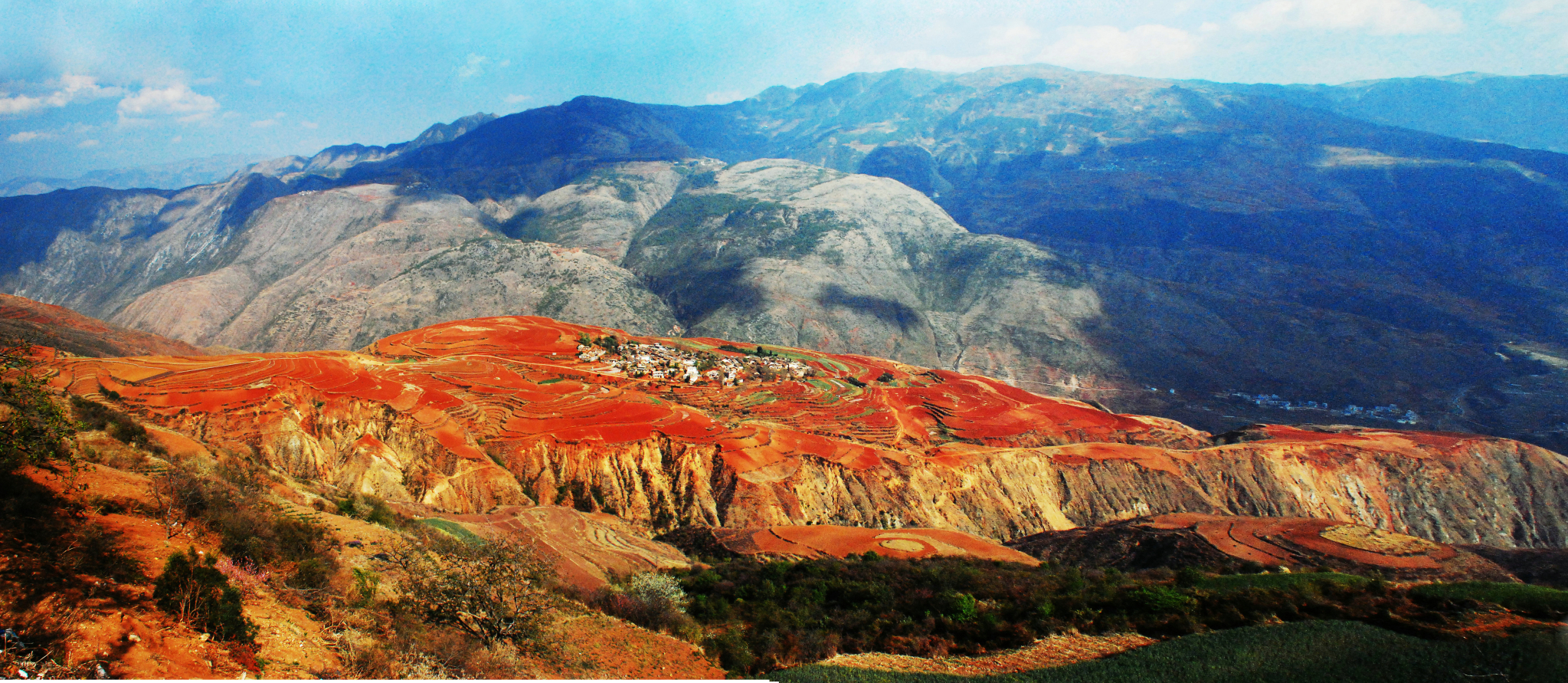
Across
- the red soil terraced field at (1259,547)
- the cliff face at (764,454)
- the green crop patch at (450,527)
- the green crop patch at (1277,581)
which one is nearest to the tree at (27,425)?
the green crop patch at (450,527)

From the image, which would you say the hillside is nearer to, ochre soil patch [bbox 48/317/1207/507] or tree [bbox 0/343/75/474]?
ochre soil patch [bbox 48/317/1207/507]

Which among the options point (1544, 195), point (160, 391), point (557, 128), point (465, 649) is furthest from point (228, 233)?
point (1544, 195)

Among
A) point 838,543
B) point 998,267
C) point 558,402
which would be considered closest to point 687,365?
point 558,402

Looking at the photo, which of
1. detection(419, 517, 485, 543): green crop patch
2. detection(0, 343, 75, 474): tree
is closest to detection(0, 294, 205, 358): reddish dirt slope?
detection(419, 517, 485, 543): green crop patch

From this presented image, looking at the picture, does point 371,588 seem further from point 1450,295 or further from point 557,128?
point 557,128

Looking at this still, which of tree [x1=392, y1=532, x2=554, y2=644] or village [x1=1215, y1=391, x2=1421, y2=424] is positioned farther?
village [x1=1215, y1=391, x2=1421, y2=424]
